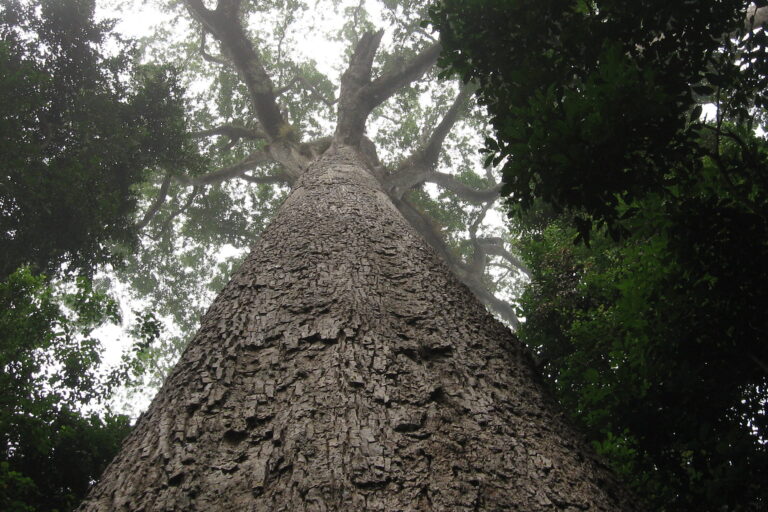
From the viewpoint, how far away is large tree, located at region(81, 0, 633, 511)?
4.58ft

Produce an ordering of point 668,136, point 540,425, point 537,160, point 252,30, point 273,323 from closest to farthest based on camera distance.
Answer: point 540,425 < point 273,323 < point 668,136 < point 537,160 < point 252,30

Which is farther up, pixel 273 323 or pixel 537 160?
pixel 537 160

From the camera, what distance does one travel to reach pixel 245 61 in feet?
36.9

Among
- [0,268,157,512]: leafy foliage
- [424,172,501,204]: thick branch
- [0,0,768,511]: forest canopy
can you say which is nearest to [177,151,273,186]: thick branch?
[0,0,768,511]: forest canopy

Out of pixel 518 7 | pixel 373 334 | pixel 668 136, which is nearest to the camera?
pixel 373 334

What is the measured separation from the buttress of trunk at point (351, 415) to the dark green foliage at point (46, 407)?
310cm

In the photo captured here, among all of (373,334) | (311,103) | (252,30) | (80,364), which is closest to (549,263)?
(373,334)

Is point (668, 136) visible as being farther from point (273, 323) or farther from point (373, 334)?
point (273, 323)

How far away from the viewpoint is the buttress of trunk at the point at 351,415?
4.55 feet

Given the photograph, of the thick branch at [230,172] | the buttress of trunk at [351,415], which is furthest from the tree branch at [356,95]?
the buttress of trunk at [351,415]

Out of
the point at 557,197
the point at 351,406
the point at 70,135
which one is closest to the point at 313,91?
the point at 70,135

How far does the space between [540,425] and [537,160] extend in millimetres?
1438

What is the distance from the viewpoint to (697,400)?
2859 mm

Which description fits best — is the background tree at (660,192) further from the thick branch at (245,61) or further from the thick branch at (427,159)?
the thick branch at (427,159)
